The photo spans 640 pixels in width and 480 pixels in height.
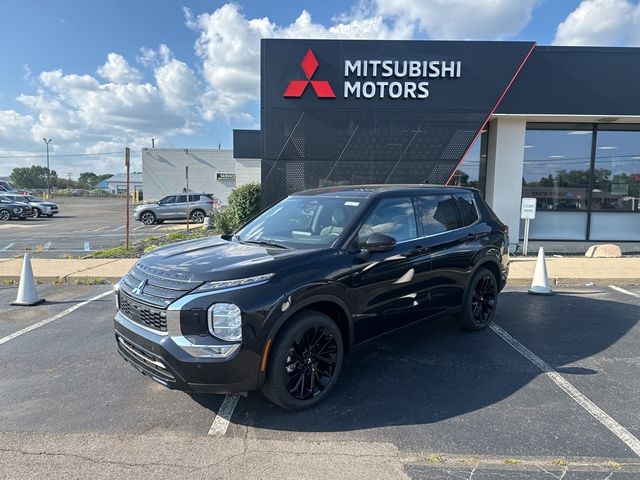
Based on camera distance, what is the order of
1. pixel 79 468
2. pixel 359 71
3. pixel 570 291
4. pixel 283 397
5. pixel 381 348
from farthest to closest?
pixel 359 71
pixel 570 291
pixel 381 348
pixel 283 397
pixel 79 468

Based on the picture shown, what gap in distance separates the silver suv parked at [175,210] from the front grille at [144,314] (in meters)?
19.0

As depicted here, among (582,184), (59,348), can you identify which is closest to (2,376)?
(59,348)

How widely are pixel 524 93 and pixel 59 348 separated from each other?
1090 centimetres

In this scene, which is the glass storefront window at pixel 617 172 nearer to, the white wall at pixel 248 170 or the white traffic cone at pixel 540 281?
the white traffic cone at pixel 540 281

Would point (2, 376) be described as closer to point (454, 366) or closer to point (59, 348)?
point (59, 348)

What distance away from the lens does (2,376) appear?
13.6ft

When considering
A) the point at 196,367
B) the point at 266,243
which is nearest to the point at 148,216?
the point at 266,243

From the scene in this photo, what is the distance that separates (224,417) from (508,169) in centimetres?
1020

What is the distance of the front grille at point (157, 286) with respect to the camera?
10.4 ft

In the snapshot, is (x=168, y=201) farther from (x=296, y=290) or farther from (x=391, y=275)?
(x=296, y=290)

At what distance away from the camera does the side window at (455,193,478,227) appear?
5.26 metres

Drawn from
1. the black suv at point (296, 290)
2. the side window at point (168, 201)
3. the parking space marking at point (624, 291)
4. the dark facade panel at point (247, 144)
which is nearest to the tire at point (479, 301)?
the black suv at point (296, 290)

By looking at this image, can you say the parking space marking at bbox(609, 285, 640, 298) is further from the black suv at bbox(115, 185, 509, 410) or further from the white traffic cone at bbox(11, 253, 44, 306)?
the white traffic cone at bbox(11, 253, 44, 306)

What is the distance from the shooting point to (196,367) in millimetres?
3033
